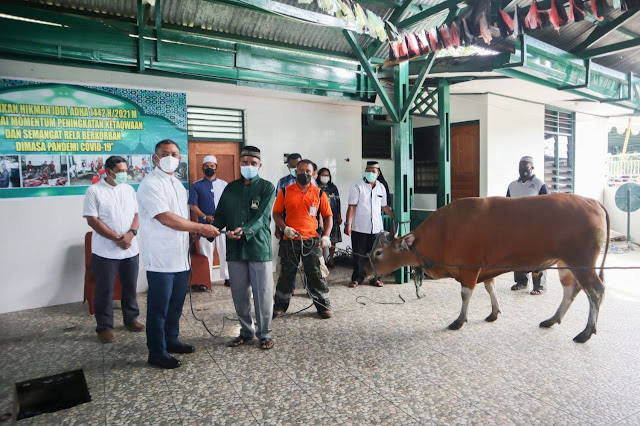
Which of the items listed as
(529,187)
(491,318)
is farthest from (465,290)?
(529,187)

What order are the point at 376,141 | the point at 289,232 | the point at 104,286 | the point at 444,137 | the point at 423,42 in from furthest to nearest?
1. the point at 376,141
2. the point at 444,137
3. the point at 423,42
4. the point at 289,232
5. the point at 104,286

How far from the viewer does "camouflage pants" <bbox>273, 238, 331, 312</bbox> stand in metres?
4.77

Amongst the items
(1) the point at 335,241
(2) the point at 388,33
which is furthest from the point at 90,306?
(2) the point at 388,33

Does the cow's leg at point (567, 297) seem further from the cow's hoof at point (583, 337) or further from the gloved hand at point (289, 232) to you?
the gloved hand at point (289, 232)

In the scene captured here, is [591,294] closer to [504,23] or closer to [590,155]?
[504,23]

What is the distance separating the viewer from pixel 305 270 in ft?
15.9

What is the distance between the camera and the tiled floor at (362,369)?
2.85 metres

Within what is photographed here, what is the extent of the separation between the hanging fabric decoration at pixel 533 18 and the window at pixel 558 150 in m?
6.85

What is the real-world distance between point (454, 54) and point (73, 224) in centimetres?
568

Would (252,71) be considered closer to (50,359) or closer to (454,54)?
(454,54)

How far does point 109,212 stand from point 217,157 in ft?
8.74

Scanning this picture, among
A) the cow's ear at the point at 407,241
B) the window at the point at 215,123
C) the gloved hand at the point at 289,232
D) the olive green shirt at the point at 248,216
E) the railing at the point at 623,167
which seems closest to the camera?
the olive green shirt at the point at 248,216

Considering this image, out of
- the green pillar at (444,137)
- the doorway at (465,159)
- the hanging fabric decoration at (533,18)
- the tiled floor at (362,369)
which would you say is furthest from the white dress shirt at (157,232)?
the doorway at (465,159)

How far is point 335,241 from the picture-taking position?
7441 mm
